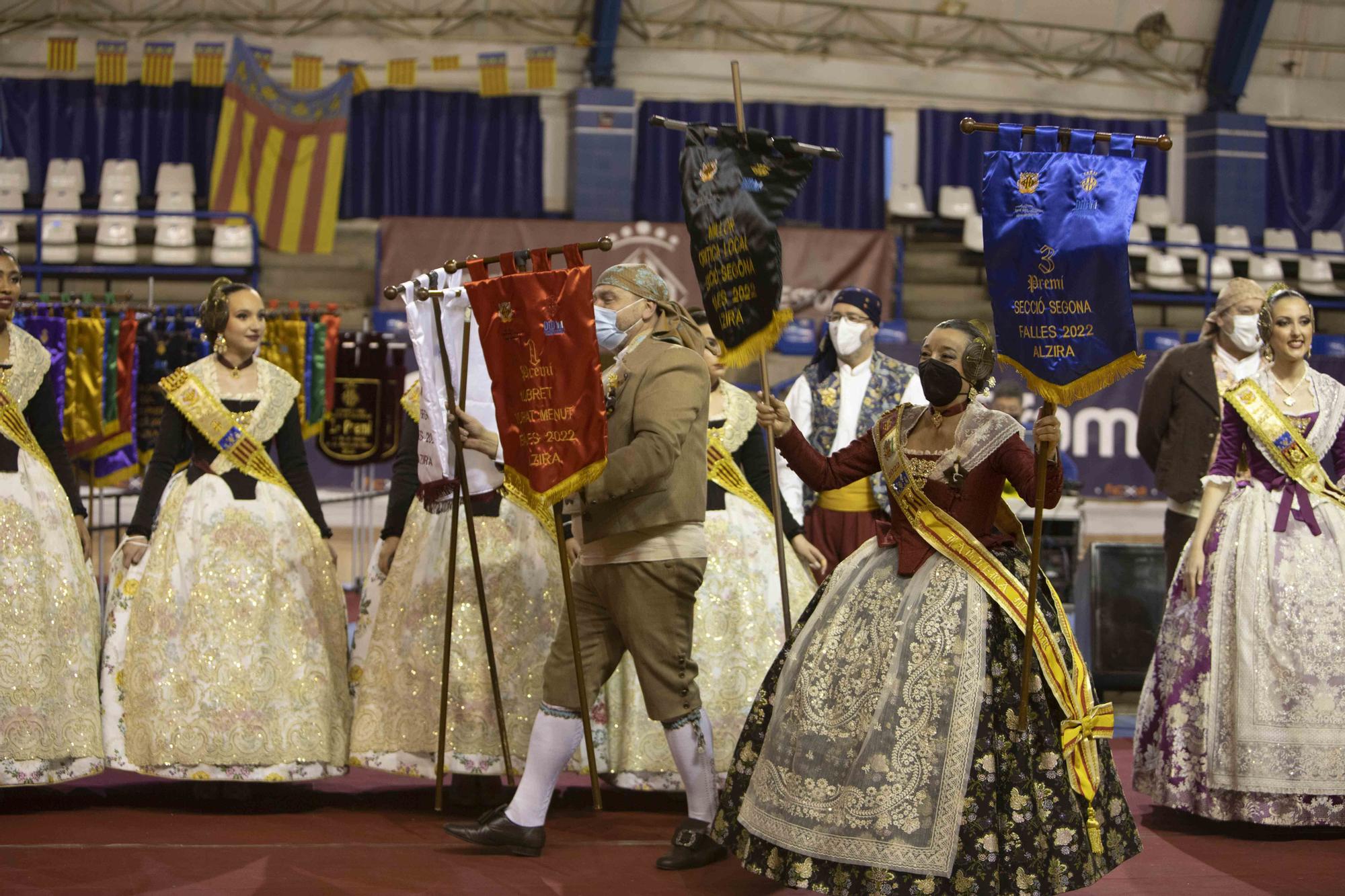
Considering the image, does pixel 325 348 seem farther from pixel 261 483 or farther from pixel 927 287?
pixel 927 287

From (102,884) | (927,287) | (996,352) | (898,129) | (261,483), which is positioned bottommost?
(102,884)

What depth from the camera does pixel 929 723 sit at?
3.08 metres

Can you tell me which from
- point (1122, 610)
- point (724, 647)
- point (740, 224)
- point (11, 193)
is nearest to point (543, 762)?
point (724, 647)

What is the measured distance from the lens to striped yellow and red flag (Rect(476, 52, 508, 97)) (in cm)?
1452

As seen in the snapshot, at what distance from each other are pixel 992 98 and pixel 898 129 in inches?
39.7

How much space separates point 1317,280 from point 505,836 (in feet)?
44.0

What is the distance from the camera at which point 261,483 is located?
14.2ft

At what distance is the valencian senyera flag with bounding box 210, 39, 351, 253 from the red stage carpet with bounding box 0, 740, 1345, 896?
10274 mm

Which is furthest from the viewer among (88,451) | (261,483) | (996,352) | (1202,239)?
(1202,239)

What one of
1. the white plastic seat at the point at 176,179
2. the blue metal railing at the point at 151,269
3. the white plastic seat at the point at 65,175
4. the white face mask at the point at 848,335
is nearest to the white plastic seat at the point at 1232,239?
the blue metal railing at the point at 151,269

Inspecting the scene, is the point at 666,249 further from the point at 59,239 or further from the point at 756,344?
the point at 756,344

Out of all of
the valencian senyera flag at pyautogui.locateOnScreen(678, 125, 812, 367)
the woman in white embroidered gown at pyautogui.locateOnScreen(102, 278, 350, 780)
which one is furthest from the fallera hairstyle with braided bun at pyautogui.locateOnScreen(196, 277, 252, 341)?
the valencian senyera flag at pyautogui.locateOnScreen(678, 125, 812, 367)

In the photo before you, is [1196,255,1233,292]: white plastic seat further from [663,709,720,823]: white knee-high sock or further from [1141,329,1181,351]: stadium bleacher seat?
[663,709,720,823]: white knee-high sock

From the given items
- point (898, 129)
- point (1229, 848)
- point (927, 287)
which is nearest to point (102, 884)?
point (1229, 848)
